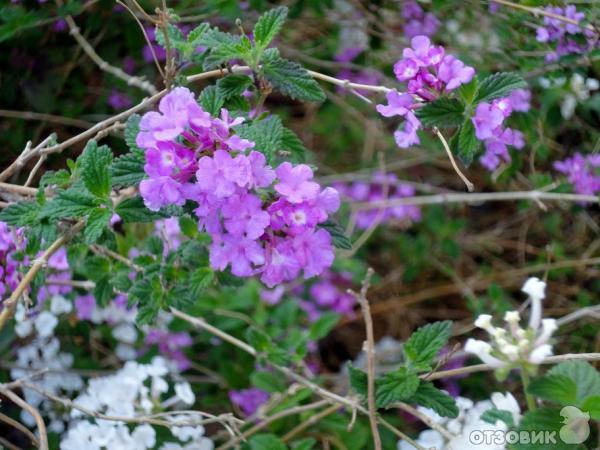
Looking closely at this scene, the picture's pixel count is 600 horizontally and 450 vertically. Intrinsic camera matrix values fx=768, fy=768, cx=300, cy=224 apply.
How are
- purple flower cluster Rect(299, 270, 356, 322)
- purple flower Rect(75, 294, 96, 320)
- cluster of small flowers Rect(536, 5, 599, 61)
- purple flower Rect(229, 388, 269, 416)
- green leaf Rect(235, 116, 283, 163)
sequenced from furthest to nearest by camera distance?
1. purple flower cluster Rect(299, 270, 356, 322)
2. purple flower Rect(229, 388, 269, 416)
3. purple flower Rect(75, 294, 96, 320)
4. cluster of small flowers Rect(536, 5, 599, 61)
5. green leaf Rect(235, 116, 283, 163)

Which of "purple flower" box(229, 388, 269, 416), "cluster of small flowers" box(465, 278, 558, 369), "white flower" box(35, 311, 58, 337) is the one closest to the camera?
"cluster of small flowers" box(465, 278, 558, 369)

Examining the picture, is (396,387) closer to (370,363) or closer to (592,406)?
(370,363)

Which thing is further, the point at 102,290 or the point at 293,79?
the point at 102,290

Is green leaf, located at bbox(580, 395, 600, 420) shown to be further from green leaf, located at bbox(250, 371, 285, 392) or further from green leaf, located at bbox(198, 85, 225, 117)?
green leaf, located at bbox(250, 371, 285, 392)

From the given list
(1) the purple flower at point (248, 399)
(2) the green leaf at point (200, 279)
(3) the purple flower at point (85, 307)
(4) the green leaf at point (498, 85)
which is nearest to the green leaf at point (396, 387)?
(2) the green leaf at point (200, 279)

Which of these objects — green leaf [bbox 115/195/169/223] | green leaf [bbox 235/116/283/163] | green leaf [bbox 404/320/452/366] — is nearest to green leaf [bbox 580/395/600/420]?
green leaf [bbox 404/320/452/366]

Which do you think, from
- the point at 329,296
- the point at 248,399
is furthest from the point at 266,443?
the point at 329,296

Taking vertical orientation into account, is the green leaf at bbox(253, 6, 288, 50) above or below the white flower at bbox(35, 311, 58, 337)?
above
